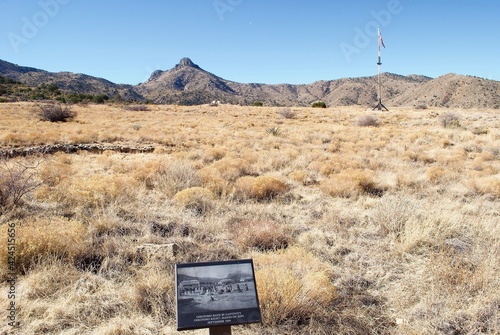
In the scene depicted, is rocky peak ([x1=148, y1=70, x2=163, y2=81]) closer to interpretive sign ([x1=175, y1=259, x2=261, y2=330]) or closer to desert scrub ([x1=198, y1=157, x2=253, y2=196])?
desert scrub ([x1=198, y1=157, x2=253, y2=196])

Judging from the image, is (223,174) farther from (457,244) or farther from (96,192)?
(457,244)

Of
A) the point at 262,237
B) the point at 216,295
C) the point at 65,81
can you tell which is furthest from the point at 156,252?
the point at 65,81

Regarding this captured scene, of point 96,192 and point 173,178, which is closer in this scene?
point 96,192

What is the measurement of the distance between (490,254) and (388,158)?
349 inches

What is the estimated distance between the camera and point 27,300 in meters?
3.40

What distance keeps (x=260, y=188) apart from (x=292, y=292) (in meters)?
4.26

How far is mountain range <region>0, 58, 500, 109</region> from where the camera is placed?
78.8 m

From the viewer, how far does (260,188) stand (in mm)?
7641

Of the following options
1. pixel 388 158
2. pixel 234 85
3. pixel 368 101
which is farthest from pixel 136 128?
pixel 234 85

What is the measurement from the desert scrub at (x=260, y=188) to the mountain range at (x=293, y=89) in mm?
46855

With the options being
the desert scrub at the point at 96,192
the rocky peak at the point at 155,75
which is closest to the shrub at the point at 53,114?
the desert scrub at the point at 96,192

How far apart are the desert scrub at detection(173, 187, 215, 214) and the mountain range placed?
48551mm

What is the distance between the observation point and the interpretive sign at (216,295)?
2438mm

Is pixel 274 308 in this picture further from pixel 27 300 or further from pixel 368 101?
pixel 368 101
